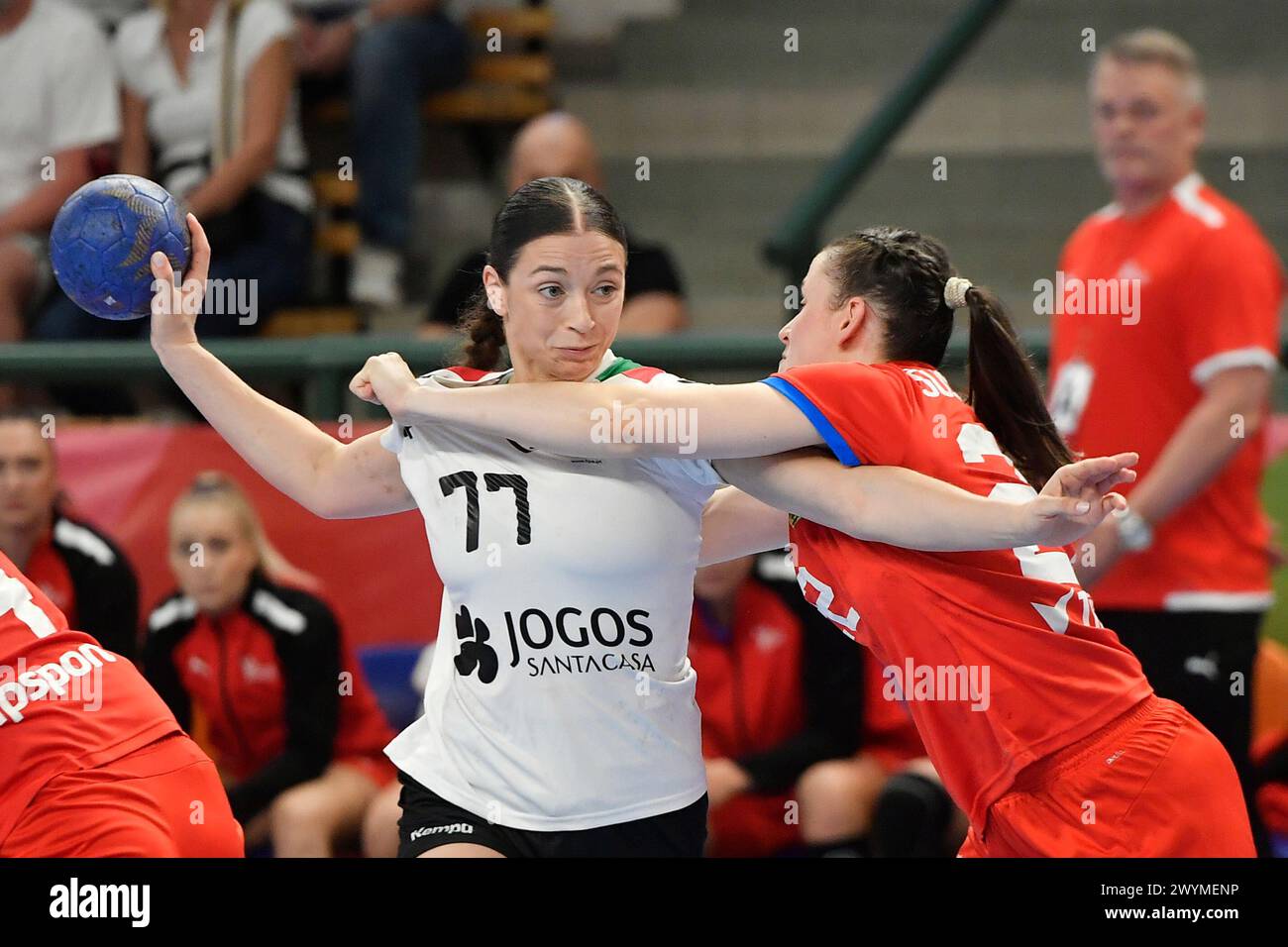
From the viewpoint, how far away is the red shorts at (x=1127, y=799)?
9.23 feet

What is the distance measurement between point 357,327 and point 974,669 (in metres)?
3.76

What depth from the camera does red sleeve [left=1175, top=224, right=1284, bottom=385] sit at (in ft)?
14.1

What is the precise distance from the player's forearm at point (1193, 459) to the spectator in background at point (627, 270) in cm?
163

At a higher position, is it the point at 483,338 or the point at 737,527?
the point at 483,338

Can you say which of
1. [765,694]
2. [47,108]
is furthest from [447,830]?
[47,108]

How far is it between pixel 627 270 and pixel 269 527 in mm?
1321

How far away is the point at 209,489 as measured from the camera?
194 inches

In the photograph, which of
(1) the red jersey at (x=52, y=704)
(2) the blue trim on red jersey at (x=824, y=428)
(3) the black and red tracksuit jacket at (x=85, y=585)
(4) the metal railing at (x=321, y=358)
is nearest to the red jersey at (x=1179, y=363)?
(4) the metal railing at (x=321, y=358)

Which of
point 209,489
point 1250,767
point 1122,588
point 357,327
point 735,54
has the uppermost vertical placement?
point 735,54

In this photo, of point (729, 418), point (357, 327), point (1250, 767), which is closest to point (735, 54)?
point (357, 327)

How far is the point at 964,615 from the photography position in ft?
9.29

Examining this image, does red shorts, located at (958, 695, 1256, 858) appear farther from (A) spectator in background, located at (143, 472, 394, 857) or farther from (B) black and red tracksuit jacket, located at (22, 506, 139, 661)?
(B) black and red tracksuit jacket, located at (22, 506, 139, 661)

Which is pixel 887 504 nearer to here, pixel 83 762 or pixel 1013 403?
pixel 1013 403
